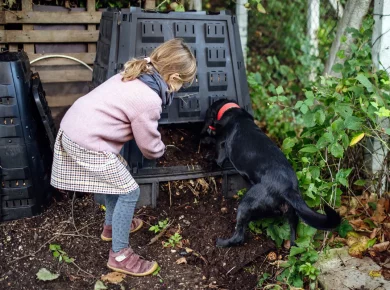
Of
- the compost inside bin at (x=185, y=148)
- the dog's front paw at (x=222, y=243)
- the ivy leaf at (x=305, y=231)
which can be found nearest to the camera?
the ivy leaf at (x=305, y=231)

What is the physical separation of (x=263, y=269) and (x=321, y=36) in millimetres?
4826

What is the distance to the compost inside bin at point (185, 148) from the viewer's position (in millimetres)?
4039

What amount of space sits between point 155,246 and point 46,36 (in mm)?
2338

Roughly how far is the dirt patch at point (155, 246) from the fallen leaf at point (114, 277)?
4 cm

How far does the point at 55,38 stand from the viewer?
468cm

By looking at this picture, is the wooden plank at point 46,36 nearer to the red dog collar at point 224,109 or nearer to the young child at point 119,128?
the red dog collar at point 224,109

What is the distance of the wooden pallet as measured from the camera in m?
4.52

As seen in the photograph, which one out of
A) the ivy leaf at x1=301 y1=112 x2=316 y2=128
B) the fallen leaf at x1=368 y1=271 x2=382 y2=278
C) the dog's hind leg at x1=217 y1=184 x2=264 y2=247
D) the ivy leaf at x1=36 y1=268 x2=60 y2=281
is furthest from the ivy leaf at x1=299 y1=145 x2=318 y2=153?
the ivy leaf at x1=36 y1=268 x2=60 y2=281

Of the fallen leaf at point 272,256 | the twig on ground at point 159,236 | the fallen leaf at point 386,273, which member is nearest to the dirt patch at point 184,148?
the twig on ground at point 159,236

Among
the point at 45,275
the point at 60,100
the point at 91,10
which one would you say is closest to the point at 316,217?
the point at 45,275

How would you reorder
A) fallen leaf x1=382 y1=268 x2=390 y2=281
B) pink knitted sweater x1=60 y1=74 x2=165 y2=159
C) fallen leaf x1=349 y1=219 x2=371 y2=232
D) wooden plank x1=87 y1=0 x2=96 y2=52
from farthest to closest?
wooden plank x1=87 y1=0 x2=96 y2=52 → fallen leaf x1=349 y1=219 x2=371 y2=232 → fallen leaf x1=382 y1=268 x2=390 y2=281 → pink knitted sweater x1=60 y1=74 x2=165 y2=159

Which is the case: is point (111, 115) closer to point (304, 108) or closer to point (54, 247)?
point (54, 247)

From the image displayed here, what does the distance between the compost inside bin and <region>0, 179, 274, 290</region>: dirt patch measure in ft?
0.55

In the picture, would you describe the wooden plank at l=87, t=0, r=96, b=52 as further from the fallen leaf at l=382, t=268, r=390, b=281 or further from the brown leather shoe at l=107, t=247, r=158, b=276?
the fallen leaf at l=382, t=268, r=390, b=281
